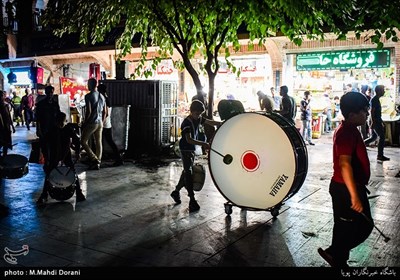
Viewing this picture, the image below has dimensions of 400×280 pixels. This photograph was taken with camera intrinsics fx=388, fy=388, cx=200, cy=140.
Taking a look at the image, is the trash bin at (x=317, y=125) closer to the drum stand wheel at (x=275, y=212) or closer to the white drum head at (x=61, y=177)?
the drum stand wheel at (x=275, y=212)

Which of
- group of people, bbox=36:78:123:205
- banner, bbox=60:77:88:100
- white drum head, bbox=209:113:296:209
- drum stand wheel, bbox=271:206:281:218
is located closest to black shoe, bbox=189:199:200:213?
white drum head, bbox=209:113:296:209

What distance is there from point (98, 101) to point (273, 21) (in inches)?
185

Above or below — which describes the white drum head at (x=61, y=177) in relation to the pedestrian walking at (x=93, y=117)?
below

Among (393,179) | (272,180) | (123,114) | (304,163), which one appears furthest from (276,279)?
(123,114)

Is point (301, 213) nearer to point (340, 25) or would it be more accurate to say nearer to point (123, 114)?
point (123, 114)

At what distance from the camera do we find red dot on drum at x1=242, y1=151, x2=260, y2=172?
211 inches

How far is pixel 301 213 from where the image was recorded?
6387 mm

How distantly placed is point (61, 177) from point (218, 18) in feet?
18.3

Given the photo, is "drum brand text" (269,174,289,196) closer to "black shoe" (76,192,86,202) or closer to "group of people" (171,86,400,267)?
"group of people" (171,86,400,267)

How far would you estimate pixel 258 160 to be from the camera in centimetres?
535

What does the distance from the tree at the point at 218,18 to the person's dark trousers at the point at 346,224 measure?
4.42 m

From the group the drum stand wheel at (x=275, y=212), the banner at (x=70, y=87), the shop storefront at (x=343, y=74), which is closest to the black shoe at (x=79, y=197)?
the drum stand wheel at (x=275, y=212)

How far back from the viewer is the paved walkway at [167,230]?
15.0 feet

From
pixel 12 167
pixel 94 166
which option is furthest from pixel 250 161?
pixel 94 166
